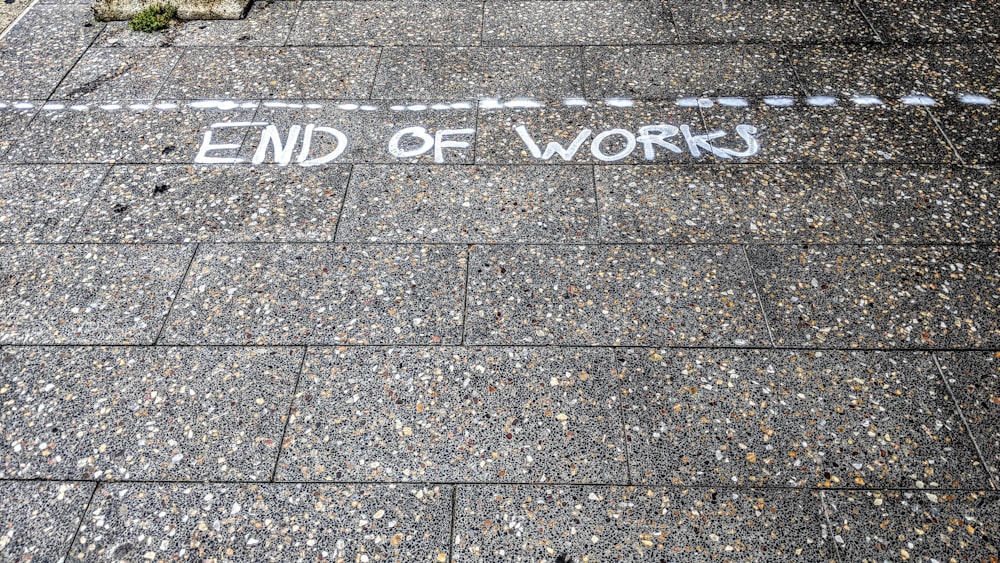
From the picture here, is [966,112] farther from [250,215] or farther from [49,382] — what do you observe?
[49,382]

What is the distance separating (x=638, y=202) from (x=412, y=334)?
1627mm

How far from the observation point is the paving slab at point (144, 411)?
9.96 ft

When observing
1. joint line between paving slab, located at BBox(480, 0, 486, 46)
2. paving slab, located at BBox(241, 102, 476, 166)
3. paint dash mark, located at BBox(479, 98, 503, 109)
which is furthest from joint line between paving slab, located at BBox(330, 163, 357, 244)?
joint line between paving slab, located at BBox(480, 0, 486, 46)

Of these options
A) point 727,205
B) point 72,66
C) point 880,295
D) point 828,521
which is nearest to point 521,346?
point 828,521

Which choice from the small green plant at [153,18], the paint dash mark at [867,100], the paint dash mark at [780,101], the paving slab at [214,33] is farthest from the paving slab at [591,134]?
the small green plant at [153,18]

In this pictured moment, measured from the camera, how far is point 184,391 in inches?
130

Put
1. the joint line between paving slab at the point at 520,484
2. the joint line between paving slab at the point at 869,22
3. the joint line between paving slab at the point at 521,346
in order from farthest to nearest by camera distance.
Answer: the joint line between paving slab at the point at 869,22
the joint line between paving slab at the point at 521,346
the joint line between paving slab at the point at 520,484

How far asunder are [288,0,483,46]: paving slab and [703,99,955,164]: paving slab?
7.44 ft

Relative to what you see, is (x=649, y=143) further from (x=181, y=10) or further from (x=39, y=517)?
(x=181, y=10)

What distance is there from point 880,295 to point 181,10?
5.85 meters

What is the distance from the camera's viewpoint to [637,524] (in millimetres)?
2822

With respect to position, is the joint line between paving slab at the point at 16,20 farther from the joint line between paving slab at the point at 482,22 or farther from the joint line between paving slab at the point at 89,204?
the joint line between paving slab at the point at 482,22

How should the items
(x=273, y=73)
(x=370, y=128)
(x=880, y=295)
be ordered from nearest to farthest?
(x=880, y=295) < (x=370, y=128) < (x=273, y=73)

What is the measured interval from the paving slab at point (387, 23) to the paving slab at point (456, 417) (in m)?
3.33
